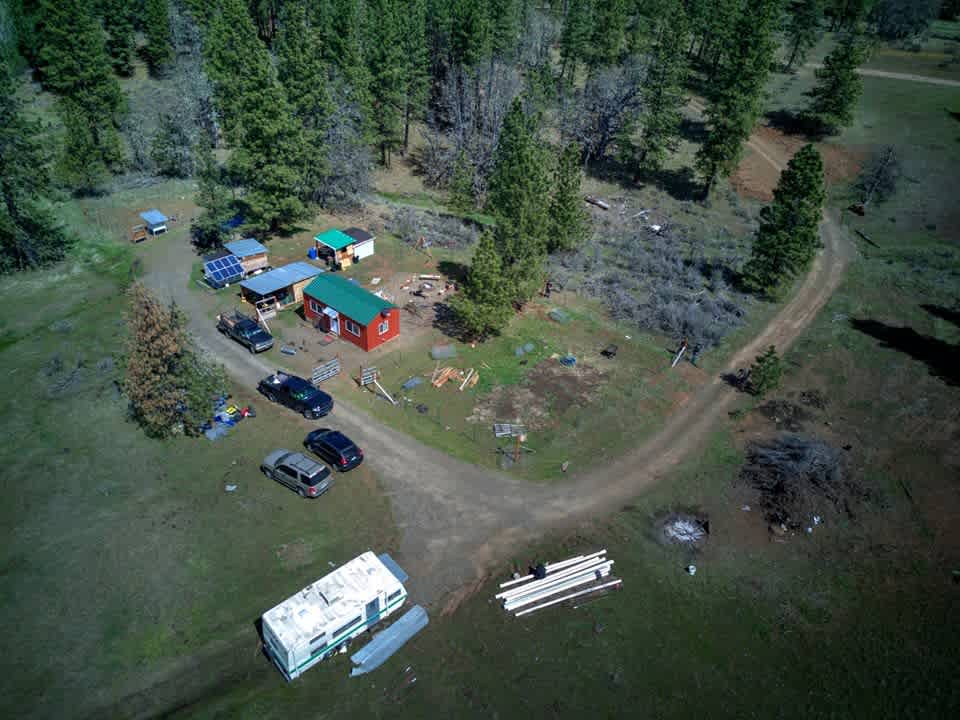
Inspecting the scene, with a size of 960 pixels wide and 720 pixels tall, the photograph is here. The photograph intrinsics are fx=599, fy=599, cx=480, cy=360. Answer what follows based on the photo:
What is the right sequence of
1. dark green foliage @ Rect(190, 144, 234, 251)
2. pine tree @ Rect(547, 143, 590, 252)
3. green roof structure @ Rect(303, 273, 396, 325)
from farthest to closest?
pine tree @ Rect(547, 143, 590, 252) < dark green foliage @ Rect(190, 144, 234, 251) < green roof structure @ Rect(303, 273, 396, 325)

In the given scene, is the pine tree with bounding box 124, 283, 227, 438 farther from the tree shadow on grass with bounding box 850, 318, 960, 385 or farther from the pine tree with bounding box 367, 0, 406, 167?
the tree shadow on grass with bounding box 850, 318, 960, 385

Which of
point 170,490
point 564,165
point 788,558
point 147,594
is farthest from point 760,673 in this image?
point 564,165

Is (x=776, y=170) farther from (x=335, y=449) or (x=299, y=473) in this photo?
(x=299, y=473)

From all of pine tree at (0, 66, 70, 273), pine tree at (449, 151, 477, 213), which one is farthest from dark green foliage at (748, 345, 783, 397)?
pine tree at (0, 66, 70, 273)

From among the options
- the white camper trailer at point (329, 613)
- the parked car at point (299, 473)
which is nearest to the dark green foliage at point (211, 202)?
the parked car at point (299, 473)

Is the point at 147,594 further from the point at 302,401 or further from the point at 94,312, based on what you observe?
the point at 94,312

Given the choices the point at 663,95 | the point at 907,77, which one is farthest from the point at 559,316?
the point at 907,77
